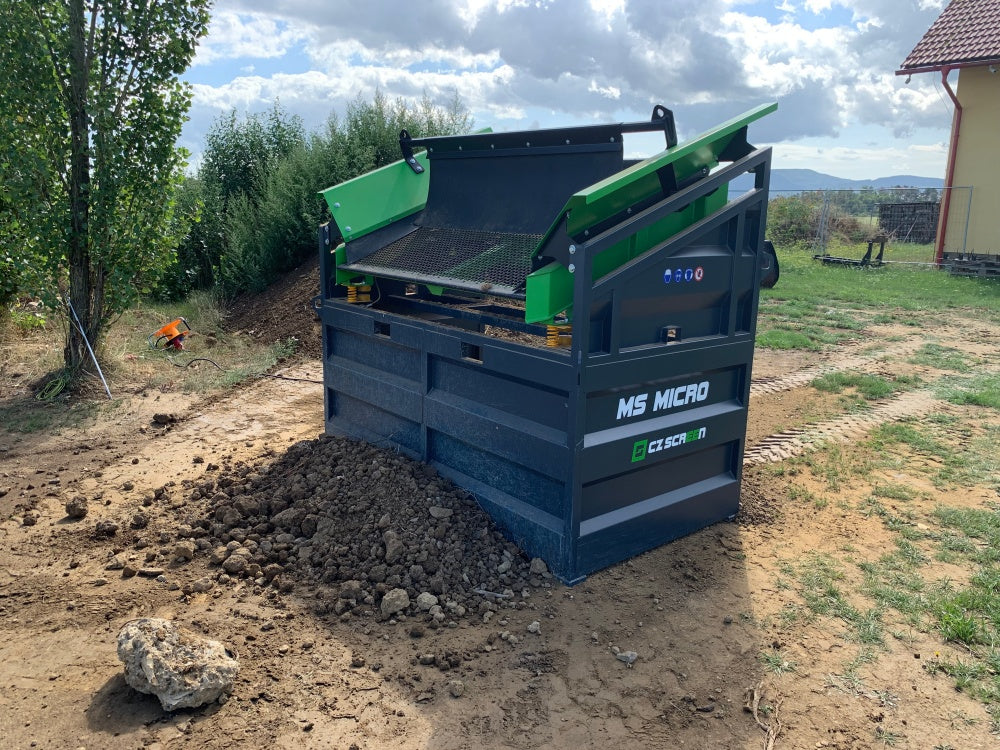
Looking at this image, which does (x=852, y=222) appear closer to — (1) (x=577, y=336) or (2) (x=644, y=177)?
(2) (x=644, y=177)

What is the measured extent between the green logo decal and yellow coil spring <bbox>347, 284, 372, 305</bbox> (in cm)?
217

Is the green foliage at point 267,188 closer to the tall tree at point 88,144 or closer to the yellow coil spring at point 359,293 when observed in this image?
the tall tree at point 88,144

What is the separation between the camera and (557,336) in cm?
367

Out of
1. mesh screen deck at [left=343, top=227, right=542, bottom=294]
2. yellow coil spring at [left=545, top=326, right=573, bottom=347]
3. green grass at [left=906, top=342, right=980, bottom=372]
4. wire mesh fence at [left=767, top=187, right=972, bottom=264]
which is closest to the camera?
yellow coil spring at [left=545, top=326, right=573, bottom=347]

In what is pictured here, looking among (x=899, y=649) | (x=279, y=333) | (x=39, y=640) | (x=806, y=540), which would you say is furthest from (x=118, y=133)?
(x=899, y=649)

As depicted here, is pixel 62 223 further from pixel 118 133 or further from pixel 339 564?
pixel 339 564

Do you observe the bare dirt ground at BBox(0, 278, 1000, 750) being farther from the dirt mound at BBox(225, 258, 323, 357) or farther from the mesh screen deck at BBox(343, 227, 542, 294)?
the dirt mound at BBox(225, 258, 323, 357)

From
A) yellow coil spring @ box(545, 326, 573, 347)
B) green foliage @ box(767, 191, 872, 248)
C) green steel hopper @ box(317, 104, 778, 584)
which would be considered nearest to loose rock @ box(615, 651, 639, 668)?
green steel hopper @ box(317, 104, 778, 584)

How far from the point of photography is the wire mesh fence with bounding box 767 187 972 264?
21438 millimetres

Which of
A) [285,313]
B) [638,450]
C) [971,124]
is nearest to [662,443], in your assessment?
[638,450]

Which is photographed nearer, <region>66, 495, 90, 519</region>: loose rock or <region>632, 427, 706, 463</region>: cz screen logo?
<region>632, 427, 706, 463</region>: cz screen logo

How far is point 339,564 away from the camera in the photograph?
365cm

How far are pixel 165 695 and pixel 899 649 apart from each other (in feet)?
9.43

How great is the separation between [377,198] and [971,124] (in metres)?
17.1
